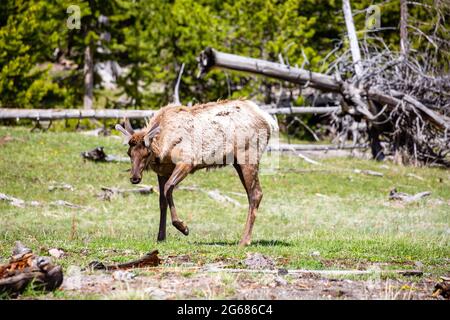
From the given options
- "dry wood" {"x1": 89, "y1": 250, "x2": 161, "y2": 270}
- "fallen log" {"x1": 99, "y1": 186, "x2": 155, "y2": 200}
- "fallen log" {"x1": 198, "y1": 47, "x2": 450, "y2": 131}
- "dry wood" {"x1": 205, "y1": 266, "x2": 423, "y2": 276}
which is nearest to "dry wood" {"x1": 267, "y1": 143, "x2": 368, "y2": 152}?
"fallen log" {"x1": 198, "y1": 47, "x2": 450, "y2": 131}

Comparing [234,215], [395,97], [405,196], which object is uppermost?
[395,97]

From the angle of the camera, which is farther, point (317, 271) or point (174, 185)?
point (174, 185)

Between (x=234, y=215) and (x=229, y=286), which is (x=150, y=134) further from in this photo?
(x=234, y=215)

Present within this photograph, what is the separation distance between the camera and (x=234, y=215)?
643 inches

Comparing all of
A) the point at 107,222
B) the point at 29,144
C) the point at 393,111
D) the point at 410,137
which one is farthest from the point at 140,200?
the point at 410,137

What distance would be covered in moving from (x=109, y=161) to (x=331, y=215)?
25.5 ft

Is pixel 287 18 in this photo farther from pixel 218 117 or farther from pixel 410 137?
pixel 218 117

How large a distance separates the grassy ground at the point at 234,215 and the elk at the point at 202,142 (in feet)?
3.48

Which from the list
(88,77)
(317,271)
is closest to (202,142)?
(317,271)

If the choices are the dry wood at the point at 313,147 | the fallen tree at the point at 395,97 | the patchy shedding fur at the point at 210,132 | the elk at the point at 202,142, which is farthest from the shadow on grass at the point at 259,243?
the dry wood at the point at 313,147

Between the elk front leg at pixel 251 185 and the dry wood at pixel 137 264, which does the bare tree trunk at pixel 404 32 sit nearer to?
the elk front leg at pixel 251 185

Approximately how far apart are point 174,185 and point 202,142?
0.88 metres

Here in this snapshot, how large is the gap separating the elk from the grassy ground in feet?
3.48
